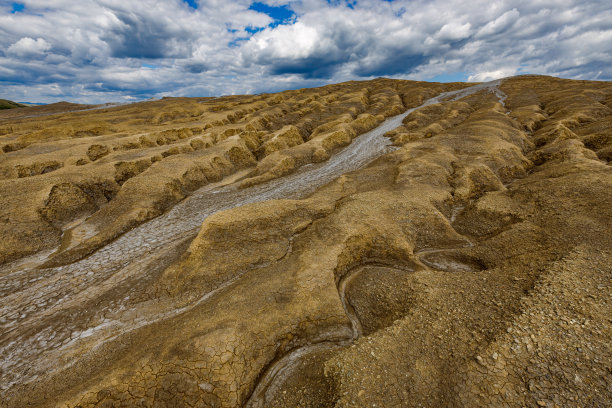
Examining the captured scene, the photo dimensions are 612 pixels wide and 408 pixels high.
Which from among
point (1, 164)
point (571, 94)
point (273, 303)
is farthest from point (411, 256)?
point (571, 94)

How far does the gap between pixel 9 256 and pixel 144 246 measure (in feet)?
38.4

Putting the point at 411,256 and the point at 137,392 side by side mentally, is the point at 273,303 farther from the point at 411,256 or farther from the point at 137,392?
the point at 411,256

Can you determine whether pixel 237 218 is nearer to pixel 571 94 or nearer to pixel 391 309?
pixel 391 309

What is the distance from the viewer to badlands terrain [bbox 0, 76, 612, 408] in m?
11.1

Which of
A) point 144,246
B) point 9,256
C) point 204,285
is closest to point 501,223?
point 204,285

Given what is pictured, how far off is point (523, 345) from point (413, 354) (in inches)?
176

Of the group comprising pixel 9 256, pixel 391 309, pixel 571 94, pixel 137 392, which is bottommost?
pixel 9 256

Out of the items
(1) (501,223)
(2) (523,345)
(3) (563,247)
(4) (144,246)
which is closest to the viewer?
(2) (523,345)

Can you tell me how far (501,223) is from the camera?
22.6 meters

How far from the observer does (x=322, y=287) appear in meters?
16.9

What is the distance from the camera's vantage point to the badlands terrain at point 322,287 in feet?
36.5

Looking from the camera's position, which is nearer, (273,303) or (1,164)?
(273,303)

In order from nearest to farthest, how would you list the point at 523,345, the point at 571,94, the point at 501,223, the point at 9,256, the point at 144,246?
the point at 523,345 → the point at 501,223 → the point at 9,256 → the point at 144,246 → the point at 571,94

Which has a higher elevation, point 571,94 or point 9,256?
point 571,94
